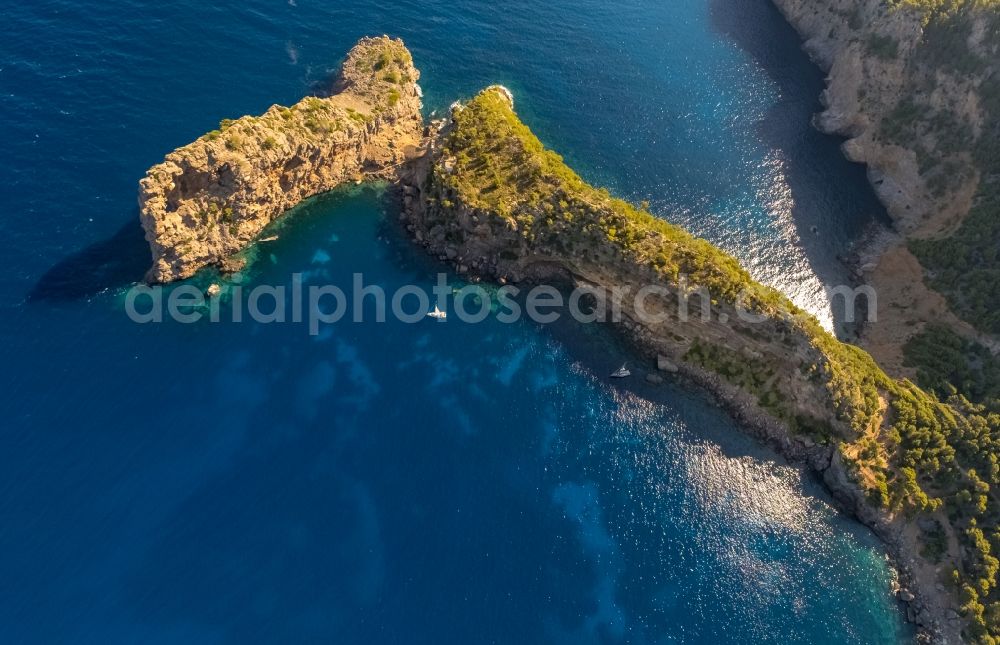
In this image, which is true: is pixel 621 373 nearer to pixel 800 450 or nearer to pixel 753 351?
pixel 753 351

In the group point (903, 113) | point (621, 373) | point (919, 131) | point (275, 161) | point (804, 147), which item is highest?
point (903, 113)

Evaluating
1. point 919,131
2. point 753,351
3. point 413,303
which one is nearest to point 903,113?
point 919,131

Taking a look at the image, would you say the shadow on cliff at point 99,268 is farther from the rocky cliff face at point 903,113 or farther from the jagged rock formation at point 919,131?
the rocky cliff face at point 903,113

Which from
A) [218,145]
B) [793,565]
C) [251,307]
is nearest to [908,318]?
[793,565]

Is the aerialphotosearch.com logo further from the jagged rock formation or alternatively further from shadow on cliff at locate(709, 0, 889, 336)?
shadow on cliff at locate(709, 0, 889, 336)

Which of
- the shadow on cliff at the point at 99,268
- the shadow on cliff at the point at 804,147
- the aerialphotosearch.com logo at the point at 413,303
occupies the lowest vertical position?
the shadow on cliff at the point at 99,268

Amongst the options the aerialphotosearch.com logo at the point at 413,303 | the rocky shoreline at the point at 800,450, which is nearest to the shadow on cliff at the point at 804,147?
the aerialphotosearch.com logo at the point at 413,303

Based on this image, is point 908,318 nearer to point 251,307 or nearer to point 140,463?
point 251,307
